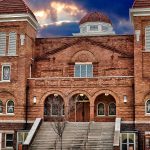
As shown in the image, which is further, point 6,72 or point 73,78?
point 6,72

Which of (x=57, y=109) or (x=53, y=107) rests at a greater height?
(x=53, y=107)

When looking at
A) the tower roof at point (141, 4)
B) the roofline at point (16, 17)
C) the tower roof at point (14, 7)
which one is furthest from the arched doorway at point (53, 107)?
the tower roof at point (141, 4)

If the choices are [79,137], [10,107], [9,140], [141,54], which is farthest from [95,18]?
[79,137]

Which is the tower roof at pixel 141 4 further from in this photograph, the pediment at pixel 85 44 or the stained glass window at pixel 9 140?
the stained glass window at pixel 9 140

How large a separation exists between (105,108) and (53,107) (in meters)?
4.79

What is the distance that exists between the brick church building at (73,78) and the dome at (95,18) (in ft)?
31.9

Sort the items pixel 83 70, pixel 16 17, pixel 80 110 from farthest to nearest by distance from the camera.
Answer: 1. pixel 83 70
2. pixel 80 110
3. pixel 16 17

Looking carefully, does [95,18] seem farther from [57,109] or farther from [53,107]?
[57,109]

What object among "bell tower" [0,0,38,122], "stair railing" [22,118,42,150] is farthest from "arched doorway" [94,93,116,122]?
"bell tower" [0,0,38,122]

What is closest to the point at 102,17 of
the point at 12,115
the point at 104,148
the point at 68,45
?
the point at 68,45

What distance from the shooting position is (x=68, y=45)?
43.5 metres

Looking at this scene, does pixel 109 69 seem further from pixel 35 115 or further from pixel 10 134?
pixel 10 134

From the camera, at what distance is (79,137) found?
1442 inches

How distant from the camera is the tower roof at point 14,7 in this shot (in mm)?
41438
